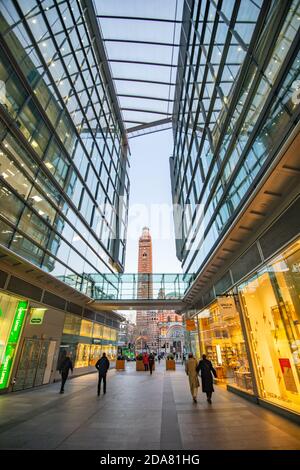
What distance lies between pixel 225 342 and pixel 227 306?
5016 millimetres

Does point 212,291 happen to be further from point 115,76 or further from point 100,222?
point 115,76

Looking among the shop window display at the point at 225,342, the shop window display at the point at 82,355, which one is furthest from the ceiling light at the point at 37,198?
the shop window display at the point at 82,355

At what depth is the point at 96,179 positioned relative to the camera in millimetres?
22531

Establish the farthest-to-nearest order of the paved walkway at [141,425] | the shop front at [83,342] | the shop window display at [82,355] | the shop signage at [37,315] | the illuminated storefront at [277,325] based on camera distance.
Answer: the shop window display at [82,355] → the shop front at [83,342] → the shop signage at [37,315] → the illuminated storefront at [277,325] → the paved walkway at [141,425]

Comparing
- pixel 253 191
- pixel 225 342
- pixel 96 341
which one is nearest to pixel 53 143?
pixel 253 191

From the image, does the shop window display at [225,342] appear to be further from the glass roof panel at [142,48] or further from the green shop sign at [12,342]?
the glass roof panel at [142,48]

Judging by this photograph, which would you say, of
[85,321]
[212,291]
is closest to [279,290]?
[212,291]

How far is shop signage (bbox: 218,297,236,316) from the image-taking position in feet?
32.6

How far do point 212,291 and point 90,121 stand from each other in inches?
754

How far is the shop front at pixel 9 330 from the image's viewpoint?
10.5m

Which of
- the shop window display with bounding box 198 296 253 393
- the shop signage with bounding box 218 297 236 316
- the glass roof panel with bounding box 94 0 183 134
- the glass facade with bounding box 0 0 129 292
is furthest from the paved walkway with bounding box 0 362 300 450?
the glass roof panel with bounding box 94 0 183 134

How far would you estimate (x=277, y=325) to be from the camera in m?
7.90

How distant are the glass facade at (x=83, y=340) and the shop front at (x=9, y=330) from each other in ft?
16.4

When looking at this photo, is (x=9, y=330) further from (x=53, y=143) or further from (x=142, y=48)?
(x=142, y=48)
